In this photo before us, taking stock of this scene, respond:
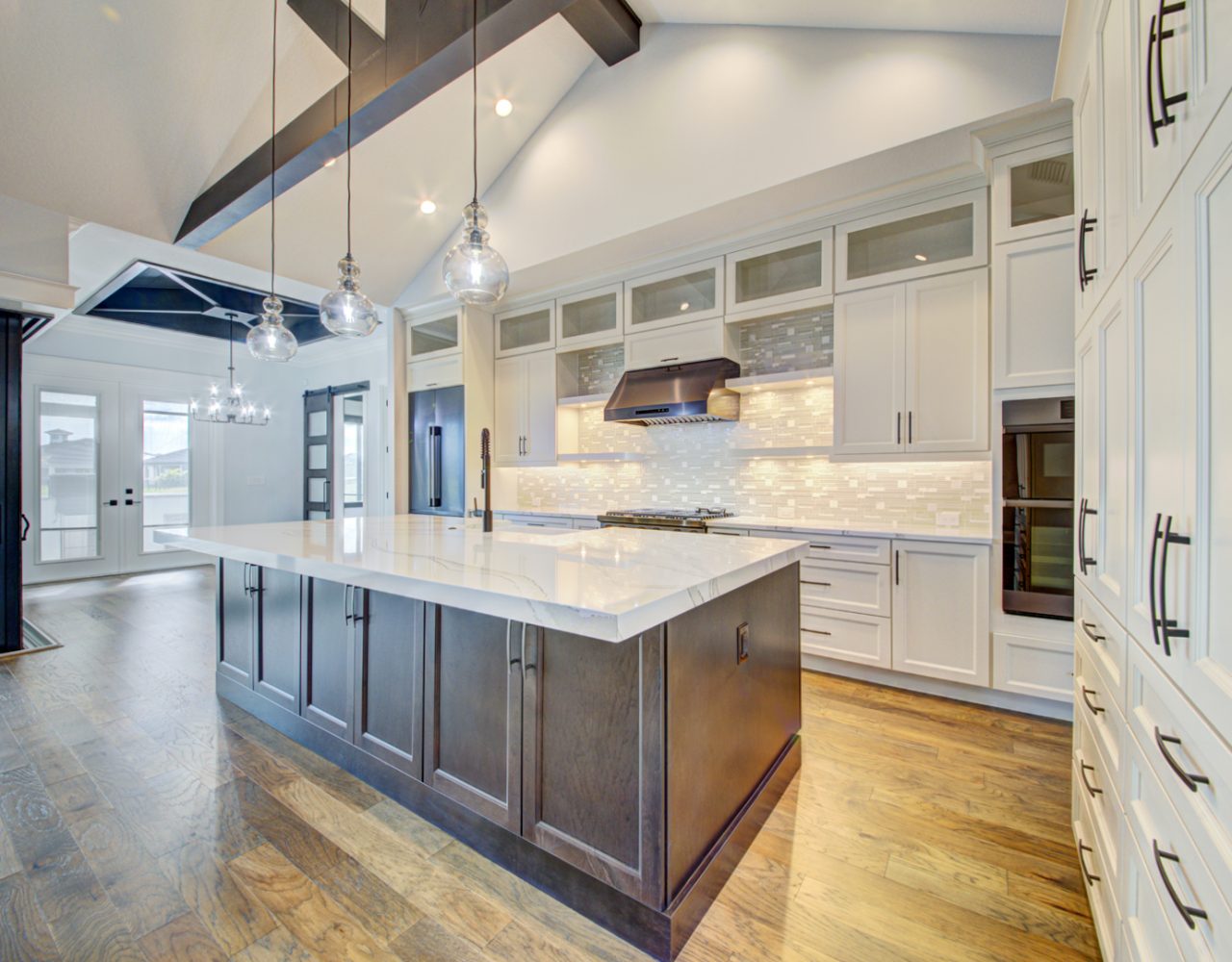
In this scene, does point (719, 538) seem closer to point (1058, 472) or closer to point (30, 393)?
point (1058, 472)

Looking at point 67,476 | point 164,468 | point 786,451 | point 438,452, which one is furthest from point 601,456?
point 67,476

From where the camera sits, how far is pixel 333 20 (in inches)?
114

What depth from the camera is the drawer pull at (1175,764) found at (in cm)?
77

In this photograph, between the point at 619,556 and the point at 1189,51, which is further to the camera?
the point at 619,556

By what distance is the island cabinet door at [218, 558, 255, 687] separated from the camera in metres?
2.62

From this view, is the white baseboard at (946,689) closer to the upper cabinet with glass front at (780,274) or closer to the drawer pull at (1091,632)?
the drawer pull at (1091,632)

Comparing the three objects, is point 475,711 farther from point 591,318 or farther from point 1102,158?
point 591,318

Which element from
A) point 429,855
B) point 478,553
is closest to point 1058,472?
point 478,553

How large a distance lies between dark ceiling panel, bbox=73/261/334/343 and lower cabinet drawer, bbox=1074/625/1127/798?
20.0 feet

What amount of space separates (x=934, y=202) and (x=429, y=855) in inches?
150

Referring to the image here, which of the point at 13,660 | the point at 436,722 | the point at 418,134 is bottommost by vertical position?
the point at 13,660

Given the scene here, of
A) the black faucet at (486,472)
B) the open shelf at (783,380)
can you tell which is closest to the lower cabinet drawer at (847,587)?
the open shelf at (783,380)

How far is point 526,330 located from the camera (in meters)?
4.88

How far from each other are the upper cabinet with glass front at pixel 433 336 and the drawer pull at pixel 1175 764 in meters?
4.76
